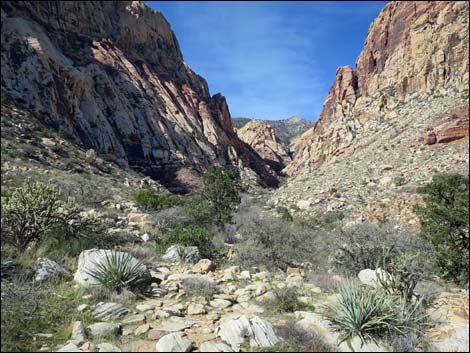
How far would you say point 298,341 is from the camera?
3.69 m

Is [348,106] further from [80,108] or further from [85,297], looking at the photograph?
[85,297]

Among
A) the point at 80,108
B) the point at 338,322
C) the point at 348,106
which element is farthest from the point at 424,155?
the point at 80,108

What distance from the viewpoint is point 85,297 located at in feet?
15.3

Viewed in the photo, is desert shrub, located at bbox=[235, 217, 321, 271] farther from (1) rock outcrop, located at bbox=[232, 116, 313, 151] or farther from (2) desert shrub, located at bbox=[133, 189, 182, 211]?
(1) rock outcrop, located at bbox=[232, 116, 313, 151]

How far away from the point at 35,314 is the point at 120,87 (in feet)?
147

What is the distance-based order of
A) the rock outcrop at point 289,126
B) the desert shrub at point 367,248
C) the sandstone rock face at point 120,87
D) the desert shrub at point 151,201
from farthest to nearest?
1. the rock outcrop at point 289,126
2. the sandstone rock face at point 120,87
3. the desert shrub at point 151,201
4. the desert shrub at point 367,248

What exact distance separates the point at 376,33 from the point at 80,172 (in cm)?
5238

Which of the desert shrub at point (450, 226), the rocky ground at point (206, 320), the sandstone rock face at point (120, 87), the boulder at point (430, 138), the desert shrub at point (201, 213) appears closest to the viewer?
the rocky ground at point (206, 320)

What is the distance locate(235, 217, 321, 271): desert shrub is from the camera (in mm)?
8133

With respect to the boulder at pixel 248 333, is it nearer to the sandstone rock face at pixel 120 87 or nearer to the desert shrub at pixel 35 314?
the desert shrub at pixel 35 314

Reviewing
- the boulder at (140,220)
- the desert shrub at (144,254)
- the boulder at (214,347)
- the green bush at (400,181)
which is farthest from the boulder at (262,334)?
the green bush at (400,181)

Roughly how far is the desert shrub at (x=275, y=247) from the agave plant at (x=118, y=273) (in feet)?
10.2

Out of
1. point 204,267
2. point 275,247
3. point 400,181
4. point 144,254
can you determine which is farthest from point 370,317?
point 400,181

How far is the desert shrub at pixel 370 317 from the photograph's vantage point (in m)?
3.96
